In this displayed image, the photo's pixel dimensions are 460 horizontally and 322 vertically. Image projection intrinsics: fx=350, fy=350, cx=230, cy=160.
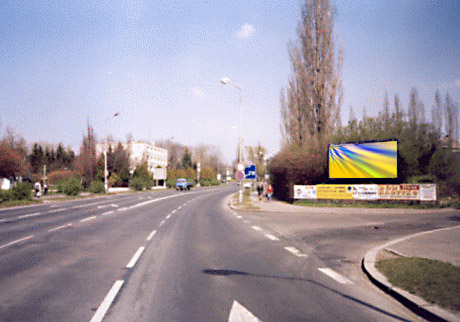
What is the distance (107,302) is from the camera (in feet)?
16.7

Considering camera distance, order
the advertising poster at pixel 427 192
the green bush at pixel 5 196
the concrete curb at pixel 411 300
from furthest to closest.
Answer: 1. the green bush at pixel 5 196
2. the advertising poster at pixel 427 192
3. the concrete curb at pixel 411 300

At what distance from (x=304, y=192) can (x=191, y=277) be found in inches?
790

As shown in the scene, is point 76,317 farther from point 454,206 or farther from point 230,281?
point 454,206

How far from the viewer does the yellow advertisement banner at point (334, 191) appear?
23.9 meters

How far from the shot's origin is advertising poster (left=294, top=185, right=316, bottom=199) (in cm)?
2522

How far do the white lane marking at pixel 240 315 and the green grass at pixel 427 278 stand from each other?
245cm

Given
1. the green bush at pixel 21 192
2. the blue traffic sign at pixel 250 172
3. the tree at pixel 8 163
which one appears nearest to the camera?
the blue traffic sign at pixel 250 172

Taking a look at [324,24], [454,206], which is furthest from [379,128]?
[324,24]

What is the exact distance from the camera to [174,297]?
5348 millimetres

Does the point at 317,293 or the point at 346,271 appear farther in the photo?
the point at 346,271

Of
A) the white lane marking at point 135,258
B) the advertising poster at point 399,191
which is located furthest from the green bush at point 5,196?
the advertising poster at point 399,191

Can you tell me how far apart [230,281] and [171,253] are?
2.96 meters

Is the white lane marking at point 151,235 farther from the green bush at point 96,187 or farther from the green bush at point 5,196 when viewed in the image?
the green bush at point 96,187

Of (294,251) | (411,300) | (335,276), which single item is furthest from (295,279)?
(294,251)
